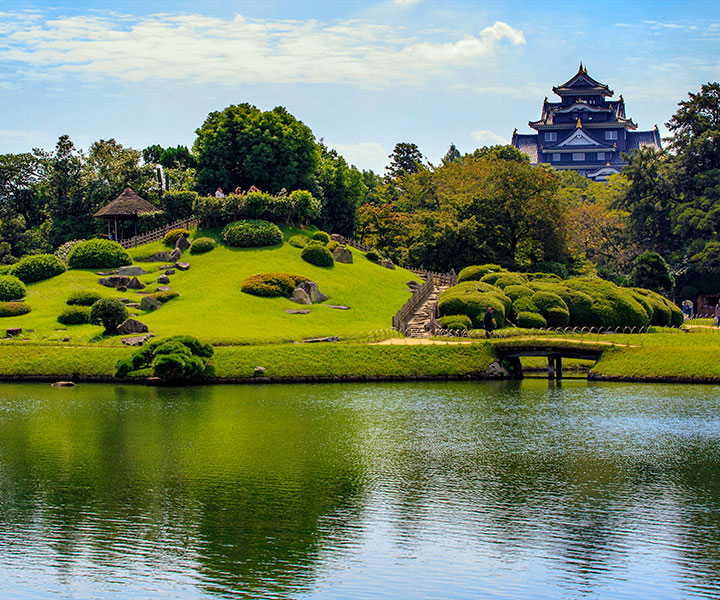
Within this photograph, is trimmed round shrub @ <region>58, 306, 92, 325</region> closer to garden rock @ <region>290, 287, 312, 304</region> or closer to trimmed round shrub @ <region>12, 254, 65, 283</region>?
trimmed round shrub @ <region>12, 254, 65, 283</region>

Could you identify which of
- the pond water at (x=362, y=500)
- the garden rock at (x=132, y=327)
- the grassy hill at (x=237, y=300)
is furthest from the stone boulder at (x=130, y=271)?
the pond water at (x=362, y=500)

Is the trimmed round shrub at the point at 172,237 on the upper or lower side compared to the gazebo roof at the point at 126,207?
lower

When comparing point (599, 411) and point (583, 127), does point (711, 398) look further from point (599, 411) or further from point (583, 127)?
point (583, 127)

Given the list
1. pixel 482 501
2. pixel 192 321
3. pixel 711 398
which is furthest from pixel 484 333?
pixel 482 501

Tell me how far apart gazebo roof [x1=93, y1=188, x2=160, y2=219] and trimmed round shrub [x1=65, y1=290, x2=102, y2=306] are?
67.5ft

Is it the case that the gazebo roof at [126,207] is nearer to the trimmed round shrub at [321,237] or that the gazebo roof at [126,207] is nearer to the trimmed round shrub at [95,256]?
the trimmed round shrub at [95,256]

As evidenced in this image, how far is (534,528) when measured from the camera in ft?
60.7

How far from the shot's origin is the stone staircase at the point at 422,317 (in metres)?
51.8

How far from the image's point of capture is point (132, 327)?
164ft

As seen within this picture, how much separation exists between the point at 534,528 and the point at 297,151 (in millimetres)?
65500

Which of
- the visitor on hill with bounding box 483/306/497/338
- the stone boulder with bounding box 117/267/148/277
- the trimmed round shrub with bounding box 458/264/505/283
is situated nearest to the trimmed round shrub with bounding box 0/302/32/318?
the stone boulder with bounding box 117/267/148/277

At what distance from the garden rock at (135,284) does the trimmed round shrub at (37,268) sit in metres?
6.63

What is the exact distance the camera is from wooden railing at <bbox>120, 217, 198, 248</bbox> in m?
72.8

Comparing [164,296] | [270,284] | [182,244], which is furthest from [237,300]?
[182,244]
